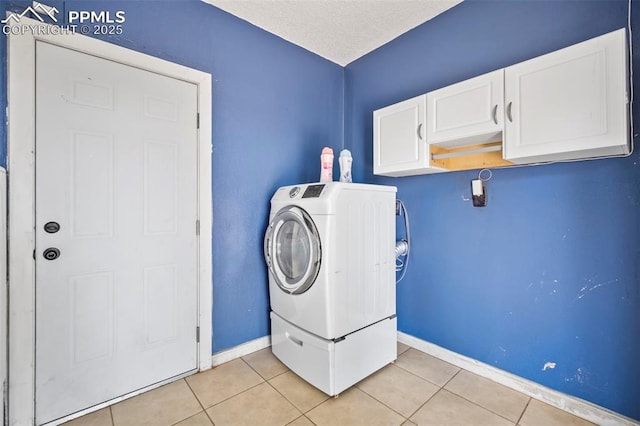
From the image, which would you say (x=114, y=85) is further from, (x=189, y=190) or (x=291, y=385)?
(x=291, y=385)

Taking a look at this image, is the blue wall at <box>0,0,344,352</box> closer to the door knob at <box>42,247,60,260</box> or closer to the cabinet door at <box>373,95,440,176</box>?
the cabinet door at <box>373,95,440,176</box>

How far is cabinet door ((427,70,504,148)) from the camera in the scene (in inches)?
64.7

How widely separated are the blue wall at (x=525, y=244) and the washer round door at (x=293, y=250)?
997mm

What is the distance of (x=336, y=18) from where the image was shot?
88.4 inches

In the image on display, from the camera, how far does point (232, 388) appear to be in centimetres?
186

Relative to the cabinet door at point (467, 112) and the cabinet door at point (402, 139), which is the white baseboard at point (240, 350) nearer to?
the cabinet door at point (402, 139)

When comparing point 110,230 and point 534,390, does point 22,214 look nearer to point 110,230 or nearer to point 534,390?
point 110,230

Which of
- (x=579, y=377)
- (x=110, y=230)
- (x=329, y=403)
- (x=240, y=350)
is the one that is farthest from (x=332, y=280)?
(x=579, y=377)

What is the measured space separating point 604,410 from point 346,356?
1376mm

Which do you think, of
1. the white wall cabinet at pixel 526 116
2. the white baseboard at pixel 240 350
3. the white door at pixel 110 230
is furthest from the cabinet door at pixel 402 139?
the white baseboard at pixel 240 350

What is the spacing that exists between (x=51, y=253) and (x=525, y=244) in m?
2.72

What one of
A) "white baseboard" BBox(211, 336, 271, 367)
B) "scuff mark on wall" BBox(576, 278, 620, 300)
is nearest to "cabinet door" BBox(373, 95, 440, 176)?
"scuff mark on wall" BBox(576, 278, 620, 300)

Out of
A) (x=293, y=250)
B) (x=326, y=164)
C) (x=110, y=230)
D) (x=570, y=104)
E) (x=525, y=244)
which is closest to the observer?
(x=570, y=104)

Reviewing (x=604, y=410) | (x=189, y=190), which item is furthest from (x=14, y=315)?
(x=604, y=410)
